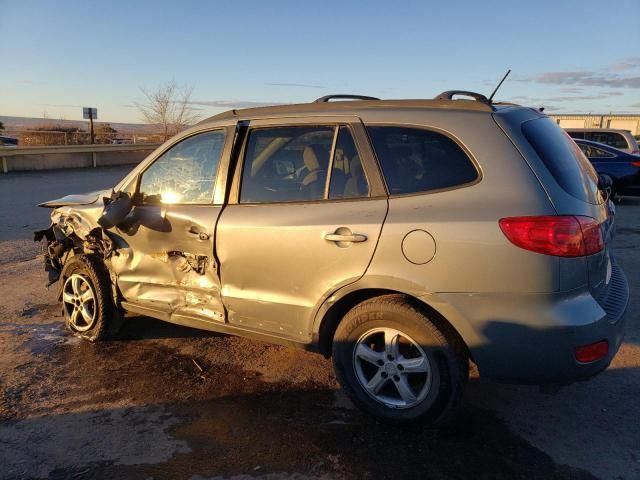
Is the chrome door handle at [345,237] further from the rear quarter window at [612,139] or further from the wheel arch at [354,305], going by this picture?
the rear quarter window at [612,139]

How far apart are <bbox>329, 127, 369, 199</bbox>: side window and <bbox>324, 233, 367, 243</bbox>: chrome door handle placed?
0.85ft

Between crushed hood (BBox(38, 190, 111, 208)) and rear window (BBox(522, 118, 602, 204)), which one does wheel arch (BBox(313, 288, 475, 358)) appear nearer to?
rear window (BBox(522, 118, 602, 204))

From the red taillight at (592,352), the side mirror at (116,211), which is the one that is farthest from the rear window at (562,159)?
the side mirror at (116,211)

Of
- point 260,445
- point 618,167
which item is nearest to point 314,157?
point 260,445

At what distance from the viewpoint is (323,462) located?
9.13 ft

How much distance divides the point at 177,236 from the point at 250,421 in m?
1.40

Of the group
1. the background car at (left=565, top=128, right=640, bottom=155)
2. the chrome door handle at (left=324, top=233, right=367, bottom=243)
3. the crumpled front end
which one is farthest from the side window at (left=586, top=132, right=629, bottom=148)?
the crumpled front end

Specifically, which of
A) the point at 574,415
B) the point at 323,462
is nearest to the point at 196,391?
the point at 323,462

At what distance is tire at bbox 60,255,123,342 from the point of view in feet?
14.1

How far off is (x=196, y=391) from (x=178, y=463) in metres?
0.83

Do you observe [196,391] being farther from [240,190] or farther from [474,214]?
[474,214]

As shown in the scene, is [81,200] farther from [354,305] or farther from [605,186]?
[605,186]

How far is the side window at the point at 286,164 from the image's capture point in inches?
129

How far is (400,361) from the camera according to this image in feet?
9.81
